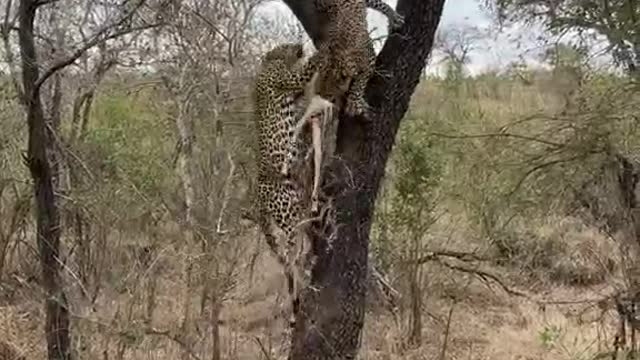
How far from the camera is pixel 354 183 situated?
5371 mm

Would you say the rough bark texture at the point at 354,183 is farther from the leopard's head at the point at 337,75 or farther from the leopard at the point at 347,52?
the leopard's head at the point at 337,75

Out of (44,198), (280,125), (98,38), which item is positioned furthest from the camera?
(44,198)

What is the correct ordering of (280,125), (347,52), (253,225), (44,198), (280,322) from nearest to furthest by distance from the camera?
1. (347,52)
2. (280,125)
3. (44,198)
4. (253,225)
5. (280,322)

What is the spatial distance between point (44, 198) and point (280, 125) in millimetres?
1297

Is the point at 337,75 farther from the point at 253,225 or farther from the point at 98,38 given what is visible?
the point at 253,225

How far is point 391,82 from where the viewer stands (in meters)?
5.45

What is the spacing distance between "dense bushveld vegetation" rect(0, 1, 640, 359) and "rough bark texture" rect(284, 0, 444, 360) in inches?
18.0

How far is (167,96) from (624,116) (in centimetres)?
536

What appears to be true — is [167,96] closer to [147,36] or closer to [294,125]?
[147,36]

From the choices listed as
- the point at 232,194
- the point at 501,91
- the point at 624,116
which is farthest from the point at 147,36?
the point at 501,91

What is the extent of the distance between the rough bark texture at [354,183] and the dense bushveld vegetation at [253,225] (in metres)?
0.46

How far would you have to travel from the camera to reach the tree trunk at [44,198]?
5309mm

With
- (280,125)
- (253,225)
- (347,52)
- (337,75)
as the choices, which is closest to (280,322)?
(253,225)

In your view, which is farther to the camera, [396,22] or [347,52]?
[396,22]
